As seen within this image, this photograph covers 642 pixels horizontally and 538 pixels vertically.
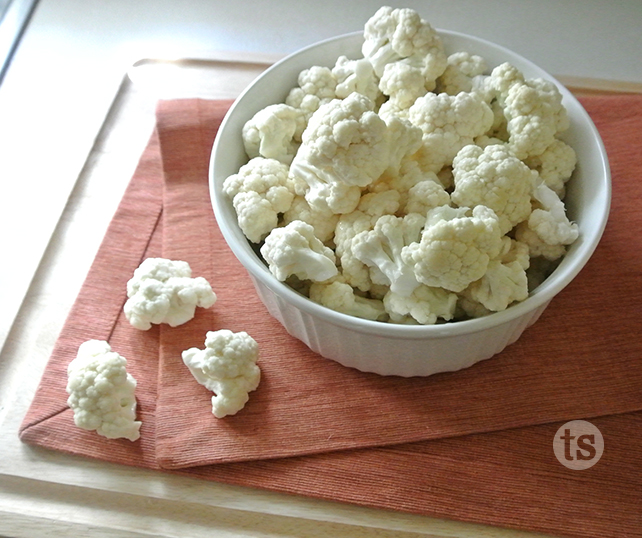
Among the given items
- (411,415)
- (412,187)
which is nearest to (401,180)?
(412,187)

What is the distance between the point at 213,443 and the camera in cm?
93

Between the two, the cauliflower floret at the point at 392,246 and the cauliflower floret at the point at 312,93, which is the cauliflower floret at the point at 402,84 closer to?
the cauliflower floret at the point at 312,93

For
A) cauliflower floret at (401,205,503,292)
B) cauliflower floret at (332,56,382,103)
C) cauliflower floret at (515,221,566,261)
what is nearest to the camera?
cauliflower floret at (401,205,503,292)

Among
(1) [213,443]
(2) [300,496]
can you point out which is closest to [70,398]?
(1) [213,443]

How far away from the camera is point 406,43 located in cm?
95

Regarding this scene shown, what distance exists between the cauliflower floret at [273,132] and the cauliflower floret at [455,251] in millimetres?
281

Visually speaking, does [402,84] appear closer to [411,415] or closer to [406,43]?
[406,43]

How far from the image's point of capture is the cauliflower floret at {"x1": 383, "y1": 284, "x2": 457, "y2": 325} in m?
0.80

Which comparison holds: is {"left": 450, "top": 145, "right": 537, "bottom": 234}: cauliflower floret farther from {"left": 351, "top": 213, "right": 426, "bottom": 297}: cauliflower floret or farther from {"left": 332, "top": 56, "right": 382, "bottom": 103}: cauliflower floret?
{"left": 332, "top": 56, "right": 382, "bottom": 103}: cauliflower floret

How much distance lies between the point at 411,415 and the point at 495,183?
36 centimetres

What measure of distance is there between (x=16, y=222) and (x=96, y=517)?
583mm

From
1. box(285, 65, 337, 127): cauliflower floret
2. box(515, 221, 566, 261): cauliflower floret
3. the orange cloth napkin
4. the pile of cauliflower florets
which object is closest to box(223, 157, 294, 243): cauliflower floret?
the pile of cauliflower florets

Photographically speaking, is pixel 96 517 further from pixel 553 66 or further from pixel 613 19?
pixel 613 19

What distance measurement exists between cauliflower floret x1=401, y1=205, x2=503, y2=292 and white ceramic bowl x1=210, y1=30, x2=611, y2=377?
6 centimetres
